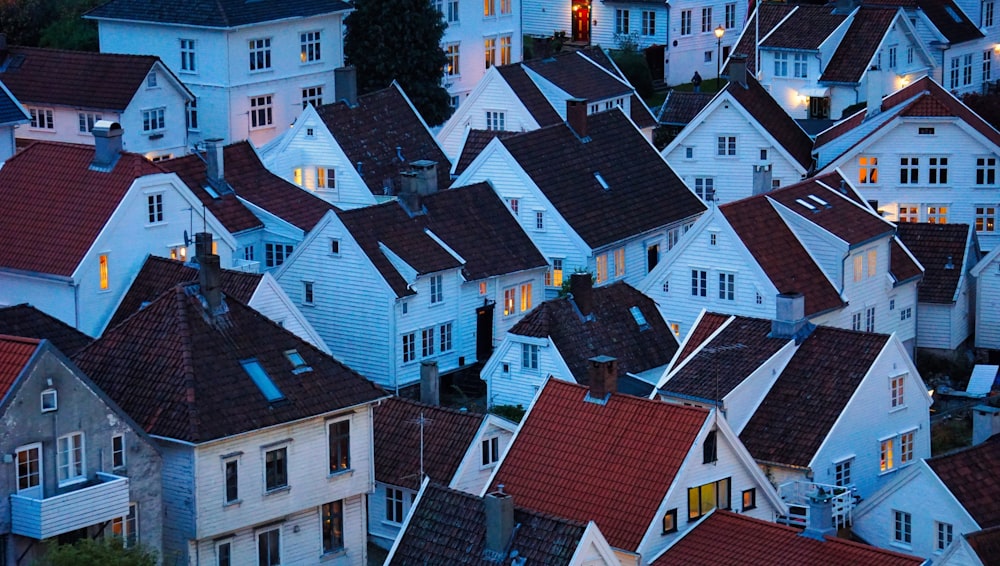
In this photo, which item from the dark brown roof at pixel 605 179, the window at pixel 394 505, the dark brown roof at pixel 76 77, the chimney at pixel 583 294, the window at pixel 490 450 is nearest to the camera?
the window at pixel 490 450

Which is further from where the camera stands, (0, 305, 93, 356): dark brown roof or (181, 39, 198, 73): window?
(181, 39, 198, 73): window

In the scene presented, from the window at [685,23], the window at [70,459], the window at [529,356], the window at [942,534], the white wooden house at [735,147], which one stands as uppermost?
the window at [685,23]

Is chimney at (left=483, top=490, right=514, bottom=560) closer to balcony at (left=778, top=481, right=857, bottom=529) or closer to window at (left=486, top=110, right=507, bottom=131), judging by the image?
balcony at (left=778, top=481, right=857, bottom=529)

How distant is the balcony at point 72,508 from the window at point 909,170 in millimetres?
46367

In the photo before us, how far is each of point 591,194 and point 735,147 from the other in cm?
1079

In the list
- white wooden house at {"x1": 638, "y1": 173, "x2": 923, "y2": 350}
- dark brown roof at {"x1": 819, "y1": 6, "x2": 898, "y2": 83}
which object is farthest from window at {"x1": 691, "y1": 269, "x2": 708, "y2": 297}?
dark brown roof at {"x1": 819, "y1": 6, "x2": 898, "y2": 83}

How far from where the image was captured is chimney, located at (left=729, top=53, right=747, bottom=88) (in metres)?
96.4

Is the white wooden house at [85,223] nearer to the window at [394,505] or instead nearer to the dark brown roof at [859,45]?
the window at [394,505]

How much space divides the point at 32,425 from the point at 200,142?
41.3 m

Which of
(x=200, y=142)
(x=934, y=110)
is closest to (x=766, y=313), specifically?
(x=934, y=110)

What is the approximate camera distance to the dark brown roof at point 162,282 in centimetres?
7219

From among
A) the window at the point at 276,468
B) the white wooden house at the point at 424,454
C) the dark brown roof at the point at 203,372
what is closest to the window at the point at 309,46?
the white wooden house at the point at 424,454

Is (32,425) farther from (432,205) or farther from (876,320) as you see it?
(876,320)

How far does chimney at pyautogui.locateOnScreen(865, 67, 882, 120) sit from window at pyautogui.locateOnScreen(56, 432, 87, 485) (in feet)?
161
